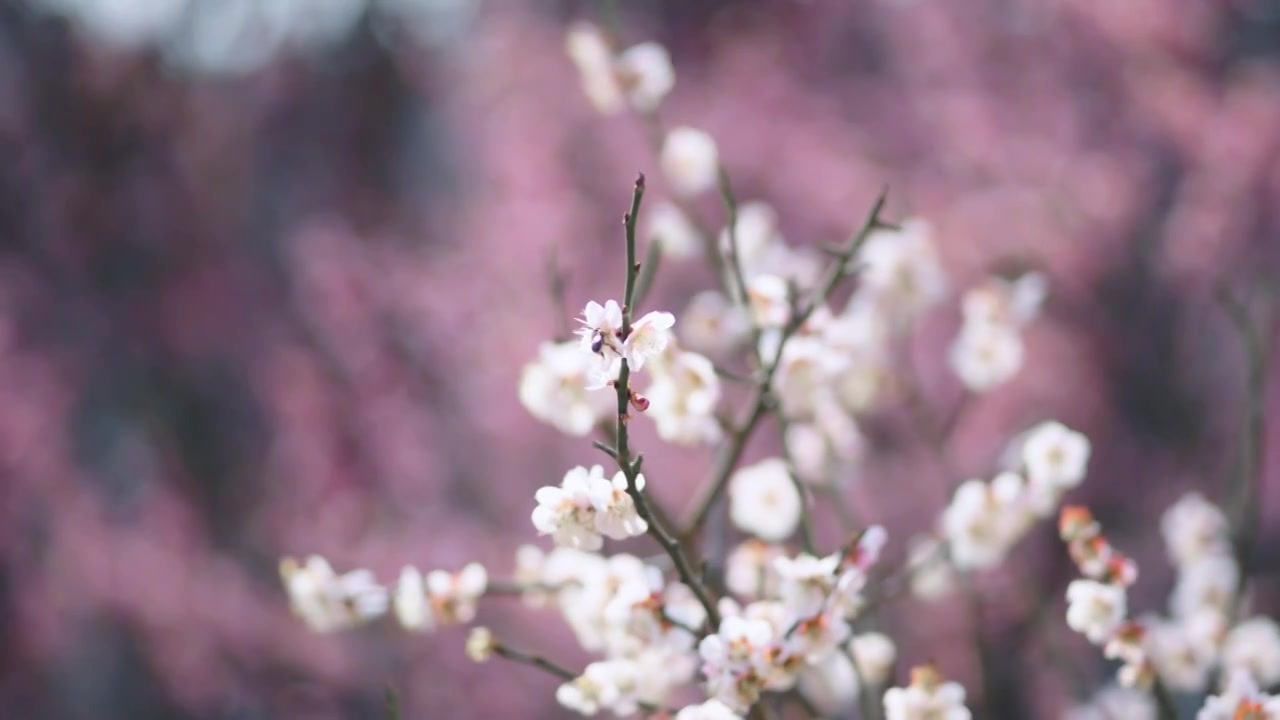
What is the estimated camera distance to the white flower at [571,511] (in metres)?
0.76

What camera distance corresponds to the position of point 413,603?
42.6 inches

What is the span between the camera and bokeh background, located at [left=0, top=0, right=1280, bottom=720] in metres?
2.39

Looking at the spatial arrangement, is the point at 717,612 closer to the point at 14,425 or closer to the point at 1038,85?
the point at 1038,85

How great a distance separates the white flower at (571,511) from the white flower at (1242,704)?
61 centimetres

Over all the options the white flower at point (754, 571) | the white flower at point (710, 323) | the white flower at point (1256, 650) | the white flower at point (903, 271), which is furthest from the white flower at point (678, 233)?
the white flower at point (1256, 650)

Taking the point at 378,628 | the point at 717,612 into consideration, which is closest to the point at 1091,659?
the point at 378,628

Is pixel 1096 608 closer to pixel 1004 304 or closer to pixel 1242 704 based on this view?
pixel 1242 704

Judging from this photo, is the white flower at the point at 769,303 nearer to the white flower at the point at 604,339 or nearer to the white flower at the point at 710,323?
the white flower at the point at 710,323

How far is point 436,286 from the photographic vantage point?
3.08m

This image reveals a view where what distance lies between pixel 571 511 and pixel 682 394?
31cm

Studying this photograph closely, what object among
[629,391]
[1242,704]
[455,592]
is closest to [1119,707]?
[1242,704]

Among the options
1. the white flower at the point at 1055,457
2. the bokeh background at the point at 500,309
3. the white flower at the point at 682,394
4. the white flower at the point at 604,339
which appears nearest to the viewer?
the white flower at the point at 604,339

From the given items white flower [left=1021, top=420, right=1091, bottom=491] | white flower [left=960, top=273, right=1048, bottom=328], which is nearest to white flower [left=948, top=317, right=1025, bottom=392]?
white flower [left=960, top=273, right=1048, bottom=328]

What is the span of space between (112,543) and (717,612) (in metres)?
2.60
